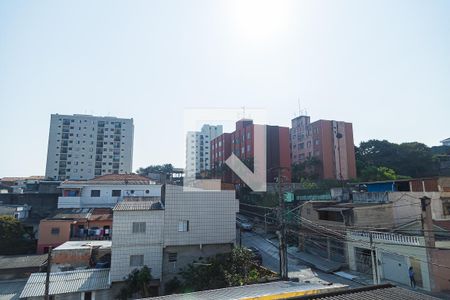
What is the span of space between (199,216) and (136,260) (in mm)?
4959

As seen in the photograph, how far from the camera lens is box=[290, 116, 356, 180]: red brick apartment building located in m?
46.7

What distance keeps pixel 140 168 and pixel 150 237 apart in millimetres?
76101

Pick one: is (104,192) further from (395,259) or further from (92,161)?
(92,161)

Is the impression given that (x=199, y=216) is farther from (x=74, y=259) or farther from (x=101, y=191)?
(x=101, y=191)

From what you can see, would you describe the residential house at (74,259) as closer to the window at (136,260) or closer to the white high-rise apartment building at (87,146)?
the window at (136,260)

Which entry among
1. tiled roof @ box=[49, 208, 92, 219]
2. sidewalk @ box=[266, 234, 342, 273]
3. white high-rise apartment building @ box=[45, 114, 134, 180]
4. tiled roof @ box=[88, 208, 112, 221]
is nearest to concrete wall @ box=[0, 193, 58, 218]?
tiled roof @ box=[49, 208, 92, 219]

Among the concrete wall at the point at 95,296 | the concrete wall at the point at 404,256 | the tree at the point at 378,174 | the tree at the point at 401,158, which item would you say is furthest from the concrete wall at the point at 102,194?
the tree at the point at 401,158

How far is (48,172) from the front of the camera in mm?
71938

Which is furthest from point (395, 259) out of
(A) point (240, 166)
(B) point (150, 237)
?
(A) point (240, 166)

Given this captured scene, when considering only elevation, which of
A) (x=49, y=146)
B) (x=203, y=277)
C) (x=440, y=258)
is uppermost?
(x=49, y=146)

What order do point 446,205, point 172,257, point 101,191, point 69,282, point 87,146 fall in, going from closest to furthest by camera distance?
1. point 69,282
2. point 172,257
3. point 446,205
4. point 101,191
5. point 87,146

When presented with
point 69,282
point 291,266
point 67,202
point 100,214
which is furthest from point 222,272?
point 67,202

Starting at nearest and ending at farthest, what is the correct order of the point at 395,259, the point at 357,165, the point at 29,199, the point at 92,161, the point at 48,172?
the point at 395,259
the point at 29,199
the point at 357,165
the point at 48,172
the point at 92,161

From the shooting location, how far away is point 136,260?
59.4 feet
